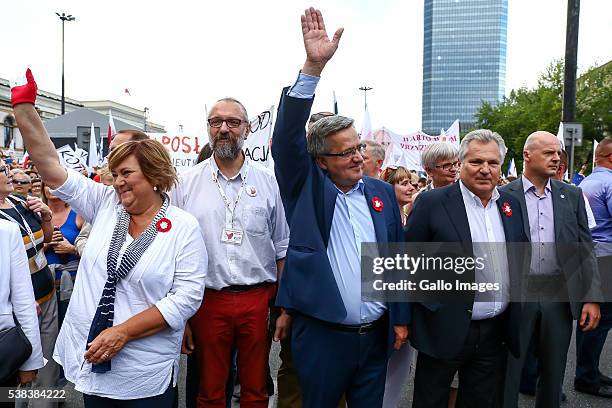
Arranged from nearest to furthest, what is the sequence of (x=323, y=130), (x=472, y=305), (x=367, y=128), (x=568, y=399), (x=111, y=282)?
(x=111, y=282), (x=323, y=130), (x=472, y=305), (x=568, y=399), (x=367, y=128)

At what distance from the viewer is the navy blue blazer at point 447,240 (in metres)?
2.98

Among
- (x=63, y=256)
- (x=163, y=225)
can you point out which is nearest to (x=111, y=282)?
(x=163, y=225)

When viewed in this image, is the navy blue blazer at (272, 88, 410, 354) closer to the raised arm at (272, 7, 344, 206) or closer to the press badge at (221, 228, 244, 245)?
the raised arm at (272, 7, 344, 206)

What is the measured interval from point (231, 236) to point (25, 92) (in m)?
1.35

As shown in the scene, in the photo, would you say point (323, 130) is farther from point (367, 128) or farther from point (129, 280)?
point (367, 128)

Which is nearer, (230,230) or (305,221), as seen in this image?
(305,221)

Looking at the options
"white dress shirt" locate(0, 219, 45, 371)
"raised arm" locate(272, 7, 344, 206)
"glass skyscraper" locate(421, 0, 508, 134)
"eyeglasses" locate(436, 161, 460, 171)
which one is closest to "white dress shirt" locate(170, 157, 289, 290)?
"raised arm" locate(272, 7, 344, 206)

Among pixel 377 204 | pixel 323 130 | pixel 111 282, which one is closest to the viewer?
pixel 111 282

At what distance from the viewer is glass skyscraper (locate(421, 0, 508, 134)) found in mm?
128625

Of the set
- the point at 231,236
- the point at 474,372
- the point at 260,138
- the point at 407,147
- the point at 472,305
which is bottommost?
the point at 474,372

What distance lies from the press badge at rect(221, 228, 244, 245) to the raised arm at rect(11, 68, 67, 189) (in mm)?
980

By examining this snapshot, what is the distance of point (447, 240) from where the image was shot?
3.03 metres

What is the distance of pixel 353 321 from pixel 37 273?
2206 millimetres

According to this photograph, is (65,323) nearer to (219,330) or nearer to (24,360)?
(24,360)
